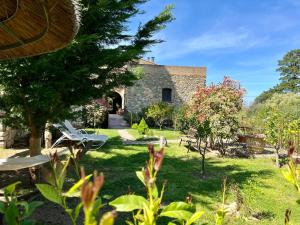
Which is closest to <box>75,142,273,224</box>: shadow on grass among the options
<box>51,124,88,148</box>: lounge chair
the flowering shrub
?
<box>51,124,88,148</box>: lounge chair

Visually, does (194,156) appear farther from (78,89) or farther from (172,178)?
(78,89)

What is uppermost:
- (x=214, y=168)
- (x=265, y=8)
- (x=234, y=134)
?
(x=265, y=8)

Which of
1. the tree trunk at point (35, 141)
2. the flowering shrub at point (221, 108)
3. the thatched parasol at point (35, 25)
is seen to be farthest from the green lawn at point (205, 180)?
the thatched parasol at point (35, 25)

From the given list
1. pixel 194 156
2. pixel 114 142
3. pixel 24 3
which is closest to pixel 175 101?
pixel 114 142

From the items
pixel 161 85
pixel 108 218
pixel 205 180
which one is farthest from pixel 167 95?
pixel 108 218

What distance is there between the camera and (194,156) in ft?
36.6

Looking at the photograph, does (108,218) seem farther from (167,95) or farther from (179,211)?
(167,95)

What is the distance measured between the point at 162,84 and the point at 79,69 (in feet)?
68.4

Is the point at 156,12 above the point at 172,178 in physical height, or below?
above

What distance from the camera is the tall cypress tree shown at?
573cm

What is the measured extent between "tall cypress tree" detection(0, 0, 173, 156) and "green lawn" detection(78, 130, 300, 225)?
1.83 m

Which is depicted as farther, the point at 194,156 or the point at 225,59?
the point at 225,59

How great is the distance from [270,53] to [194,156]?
32981 millimetres

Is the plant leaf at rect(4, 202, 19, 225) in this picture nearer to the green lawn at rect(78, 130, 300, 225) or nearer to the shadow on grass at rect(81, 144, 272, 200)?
the green lawn at rect(78, 130, 300, 225)
